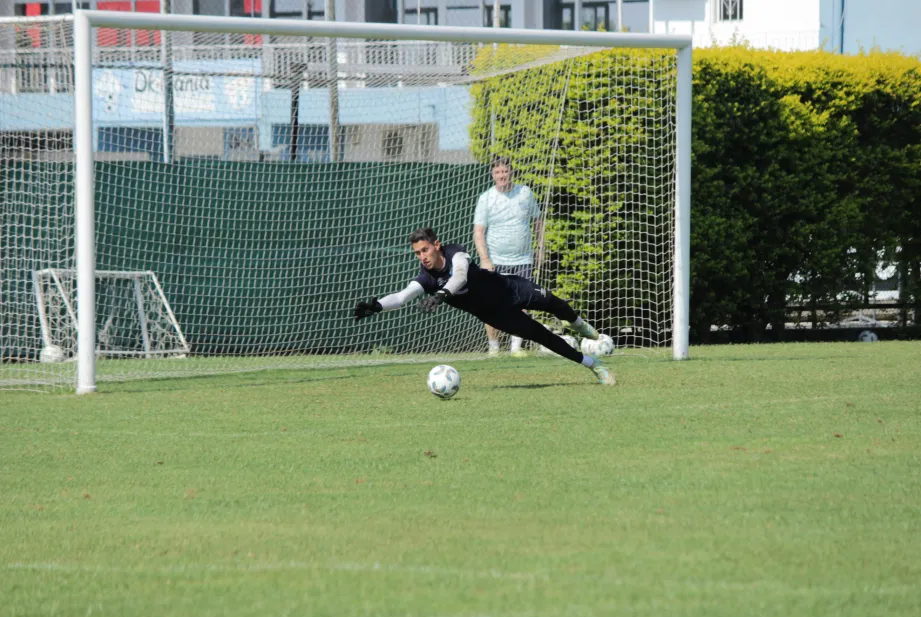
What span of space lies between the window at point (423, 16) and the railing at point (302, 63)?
54.8ft

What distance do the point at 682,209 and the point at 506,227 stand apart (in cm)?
180

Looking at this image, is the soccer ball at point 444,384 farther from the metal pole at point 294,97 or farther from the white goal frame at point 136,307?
the metal pole at point 294,97

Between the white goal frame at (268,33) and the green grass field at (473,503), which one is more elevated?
the white goal frame at (268,33)

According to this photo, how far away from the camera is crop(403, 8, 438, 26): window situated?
31.1m

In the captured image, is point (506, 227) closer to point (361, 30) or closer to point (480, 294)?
point (361, 30)

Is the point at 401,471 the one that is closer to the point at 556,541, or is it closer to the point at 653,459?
the point at 653,459

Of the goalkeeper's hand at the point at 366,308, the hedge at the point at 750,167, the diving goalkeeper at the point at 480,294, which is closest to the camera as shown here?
the goalkeeper's hand at the point at 366,308

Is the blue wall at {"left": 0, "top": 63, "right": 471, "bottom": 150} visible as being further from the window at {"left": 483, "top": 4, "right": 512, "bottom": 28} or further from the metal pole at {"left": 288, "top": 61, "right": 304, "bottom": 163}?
the window at {"left": 483, "top": 4, "right": 512, "bottom": 28}

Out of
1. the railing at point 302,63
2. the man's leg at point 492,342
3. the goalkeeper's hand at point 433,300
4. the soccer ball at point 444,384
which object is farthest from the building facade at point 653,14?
the soccer ball at point 444,384

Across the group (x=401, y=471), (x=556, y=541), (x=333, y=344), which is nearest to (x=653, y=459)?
(x=401, y=471)

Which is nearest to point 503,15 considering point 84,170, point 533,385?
point 84,170

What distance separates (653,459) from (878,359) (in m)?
6.28

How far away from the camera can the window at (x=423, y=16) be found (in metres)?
31.1

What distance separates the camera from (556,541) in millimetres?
4363
